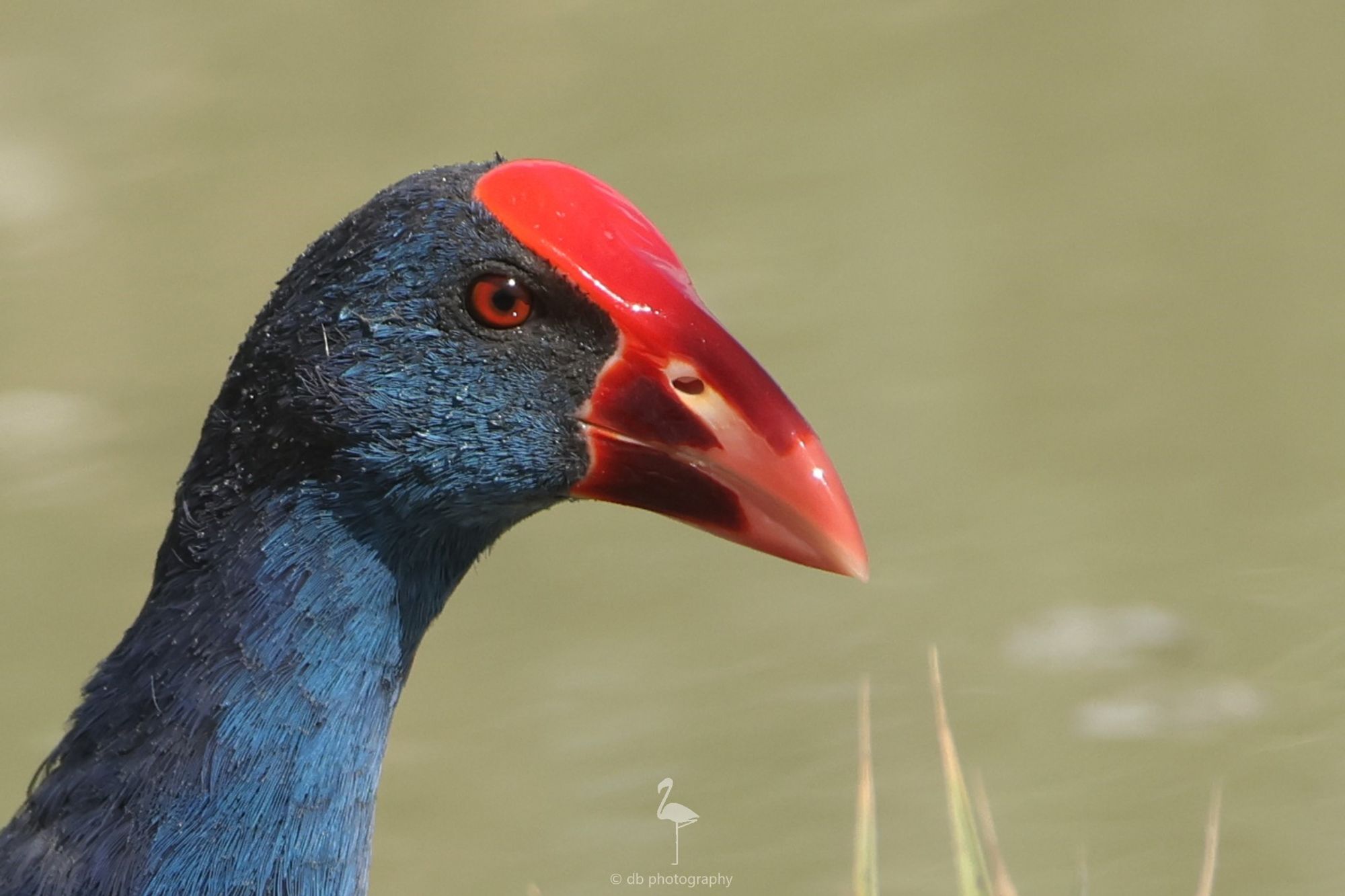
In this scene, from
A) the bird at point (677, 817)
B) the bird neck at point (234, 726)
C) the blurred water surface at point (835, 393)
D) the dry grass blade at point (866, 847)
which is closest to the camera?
the bird neck at point (234, 726)

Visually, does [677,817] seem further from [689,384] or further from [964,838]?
[689,384]

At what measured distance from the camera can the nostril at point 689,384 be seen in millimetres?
2055

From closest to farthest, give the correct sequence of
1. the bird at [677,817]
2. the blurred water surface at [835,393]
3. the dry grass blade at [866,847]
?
the dry grass blade at [866,847] < the bird at [677,817] < the blurred water surface at [835,393]

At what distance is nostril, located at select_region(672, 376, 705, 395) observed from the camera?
80.9 inches

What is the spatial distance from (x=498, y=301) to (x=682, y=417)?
23 centimetres

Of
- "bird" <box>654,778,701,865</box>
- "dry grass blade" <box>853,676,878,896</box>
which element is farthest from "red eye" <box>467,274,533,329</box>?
"bird" <box>654,778,701,865</box>

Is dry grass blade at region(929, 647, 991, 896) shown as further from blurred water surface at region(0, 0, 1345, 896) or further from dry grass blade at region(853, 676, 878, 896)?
blurred water surface at region(0, 0, 1345, 896)

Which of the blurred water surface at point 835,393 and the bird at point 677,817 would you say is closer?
the bird at point 677,817

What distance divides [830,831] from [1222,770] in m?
0.90

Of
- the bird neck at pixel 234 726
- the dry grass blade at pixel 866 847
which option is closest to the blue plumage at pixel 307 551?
the bird neck at pixel 234 726

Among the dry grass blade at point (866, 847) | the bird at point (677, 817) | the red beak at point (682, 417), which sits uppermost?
the bird at point (677, 817)

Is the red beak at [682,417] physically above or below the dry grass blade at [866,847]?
above

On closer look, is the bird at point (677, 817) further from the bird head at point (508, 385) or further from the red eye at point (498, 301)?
the red eye at point (498, 301)

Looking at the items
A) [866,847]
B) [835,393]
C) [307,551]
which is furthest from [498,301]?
[835,393]
